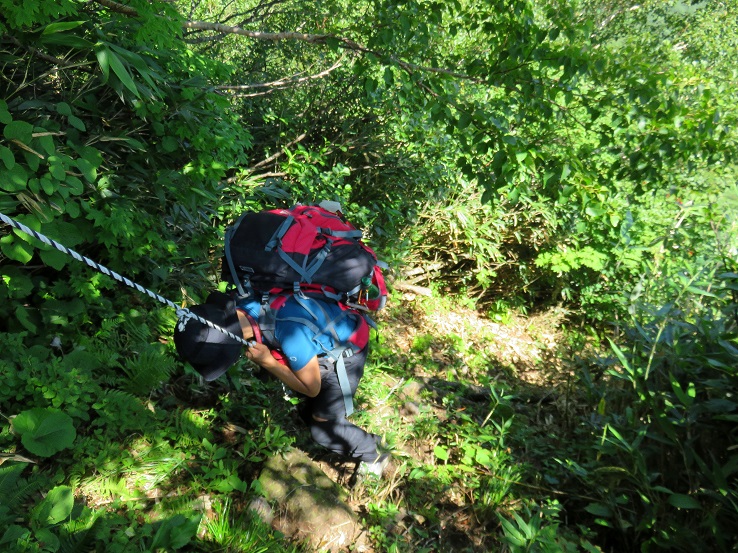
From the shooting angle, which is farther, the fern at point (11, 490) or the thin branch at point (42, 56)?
the thin branch at point (42, 56)

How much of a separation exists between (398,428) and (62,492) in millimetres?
2492

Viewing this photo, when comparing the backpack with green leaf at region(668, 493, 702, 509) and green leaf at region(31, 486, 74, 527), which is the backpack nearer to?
green leaf at region(31, 486, 74, 527)

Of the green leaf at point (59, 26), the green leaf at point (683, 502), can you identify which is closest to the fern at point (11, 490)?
the green leaf at point (59, 26)

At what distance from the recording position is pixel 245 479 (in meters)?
3.27

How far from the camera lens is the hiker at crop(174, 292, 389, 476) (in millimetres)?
2465

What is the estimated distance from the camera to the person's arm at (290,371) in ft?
9.04

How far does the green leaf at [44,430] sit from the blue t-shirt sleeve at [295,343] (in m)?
1.12

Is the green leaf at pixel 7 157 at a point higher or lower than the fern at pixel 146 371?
higher

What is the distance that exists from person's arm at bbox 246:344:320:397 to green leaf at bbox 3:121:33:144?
1.43m

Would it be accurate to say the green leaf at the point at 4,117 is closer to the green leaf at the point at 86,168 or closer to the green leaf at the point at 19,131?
the green leaf at the point at 19,131

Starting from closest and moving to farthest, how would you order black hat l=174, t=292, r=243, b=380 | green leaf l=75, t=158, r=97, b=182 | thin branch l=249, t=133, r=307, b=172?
1. black hat l=174, t=292, r=243, b=380
2. green leaf l=75, t=158, r=97, b=182
3. thin branch l=249, t=133, r=307, b=172

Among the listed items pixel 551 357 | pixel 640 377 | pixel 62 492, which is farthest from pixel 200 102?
pixel 551 357

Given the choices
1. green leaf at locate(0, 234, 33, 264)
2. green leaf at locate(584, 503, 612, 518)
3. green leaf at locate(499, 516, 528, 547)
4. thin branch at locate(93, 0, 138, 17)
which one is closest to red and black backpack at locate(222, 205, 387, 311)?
green leaf at locate(0, 234, 33, 264)

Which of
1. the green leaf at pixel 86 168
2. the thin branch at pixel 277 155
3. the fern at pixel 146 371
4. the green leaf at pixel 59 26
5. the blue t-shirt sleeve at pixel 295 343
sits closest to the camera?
the green leaf at pixel 59 26
